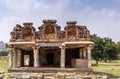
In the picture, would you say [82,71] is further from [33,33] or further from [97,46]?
[97,46]

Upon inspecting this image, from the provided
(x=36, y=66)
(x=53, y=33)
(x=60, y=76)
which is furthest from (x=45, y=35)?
(x=60, y=76)

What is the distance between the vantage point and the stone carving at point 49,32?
2779 centimetres

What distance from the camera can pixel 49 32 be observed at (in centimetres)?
2839

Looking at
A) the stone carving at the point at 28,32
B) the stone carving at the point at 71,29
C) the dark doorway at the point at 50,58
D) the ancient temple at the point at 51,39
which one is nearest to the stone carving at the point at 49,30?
the ancient temple at the point at 51,39

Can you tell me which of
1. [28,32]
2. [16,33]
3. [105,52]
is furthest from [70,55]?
[105,52]

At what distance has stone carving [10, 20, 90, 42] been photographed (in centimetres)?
2779

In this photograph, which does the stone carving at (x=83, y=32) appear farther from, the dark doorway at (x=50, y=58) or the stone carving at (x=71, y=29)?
the dark doorway at (x=50, y=58)

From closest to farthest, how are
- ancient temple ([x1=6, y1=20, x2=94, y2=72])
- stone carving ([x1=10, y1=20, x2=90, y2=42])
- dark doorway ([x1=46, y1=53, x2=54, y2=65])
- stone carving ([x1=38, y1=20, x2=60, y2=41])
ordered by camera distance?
ancient temple ([x1=6, y1=20, x2=94, y2=72]) < stone carving ([x1=10, y1=20, x2=90, y2=42]) < stone carving ([x1=38, y1=20, x2=60, y2=41]) < dark doorway ([x1=46, y1=53, x2=54, y2=65])

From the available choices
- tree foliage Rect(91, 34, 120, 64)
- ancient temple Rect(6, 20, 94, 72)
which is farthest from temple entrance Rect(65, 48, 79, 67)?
tree foliage Rect(91, 34, 120, 64)

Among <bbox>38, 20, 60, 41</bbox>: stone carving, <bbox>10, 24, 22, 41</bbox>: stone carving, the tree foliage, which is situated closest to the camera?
<bbox>38, 20, 60, 41</bbox>: stone carving

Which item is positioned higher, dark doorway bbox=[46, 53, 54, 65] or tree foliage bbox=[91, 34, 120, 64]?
tree foliage bbox=[91, 34, 120, 64]

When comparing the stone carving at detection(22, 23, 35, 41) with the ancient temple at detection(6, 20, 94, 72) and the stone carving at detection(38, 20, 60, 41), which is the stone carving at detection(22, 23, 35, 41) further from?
the stone carving at detection(38, 20, 60, 41)

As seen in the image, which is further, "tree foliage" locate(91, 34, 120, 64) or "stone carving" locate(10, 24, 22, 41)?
"tree foliage" locate(91, 34, 120, 64)

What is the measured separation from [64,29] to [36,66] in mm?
4740
